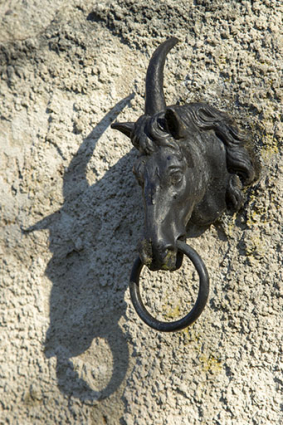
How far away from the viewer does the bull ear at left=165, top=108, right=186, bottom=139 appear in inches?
33.1

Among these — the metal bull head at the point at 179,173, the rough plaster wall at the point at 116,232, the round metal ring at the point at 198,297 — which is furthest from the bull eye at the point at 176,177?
the rough plaster wall at the point at 116,232

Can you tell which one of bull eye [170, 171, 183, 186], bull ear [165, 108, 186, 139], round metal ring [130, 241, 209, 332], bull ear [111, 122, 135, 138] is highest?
bull ear [165, 108, 186, 139]

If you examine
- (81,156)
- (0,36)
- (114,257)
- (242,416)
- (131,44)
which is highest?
(131,44)

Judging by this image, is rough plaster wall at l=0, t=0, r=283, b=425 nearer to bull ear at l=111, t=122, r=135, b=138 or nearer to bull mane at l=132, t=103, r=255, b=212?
bull mane at l=132, t=103, r=255, b=212

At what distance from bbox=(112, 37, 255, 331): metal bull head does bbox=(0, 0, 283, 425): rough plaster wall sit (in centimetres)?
6

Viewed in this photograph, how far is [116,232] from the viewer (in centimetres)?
113

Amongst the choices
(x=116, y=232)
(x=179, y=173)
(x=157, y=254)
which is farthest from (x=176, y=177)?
(x=116, y=232)

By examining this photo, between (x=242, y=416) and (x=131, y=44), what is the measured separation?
0.85 meters

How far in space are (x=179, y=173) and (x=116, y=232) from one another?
1.04 feet

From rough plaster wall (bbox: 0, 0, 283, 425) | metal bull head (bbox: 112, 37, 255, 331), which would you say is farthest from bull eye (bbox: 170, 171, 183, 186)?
rough plaster wall (bbox: 0, 0, 283, 425)

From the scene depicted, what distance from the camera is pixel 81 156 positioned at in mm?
1173

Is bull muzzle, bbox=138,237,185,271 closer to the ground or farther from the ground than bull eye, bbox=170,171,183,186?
closer to the ground

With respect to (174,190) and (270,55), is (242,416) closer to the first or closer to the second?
(174,190)

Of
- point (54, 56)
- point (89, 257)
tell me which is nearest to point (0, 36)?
point (54, 56)
